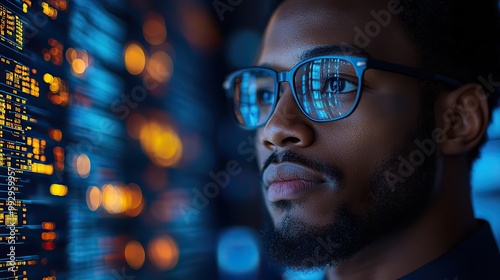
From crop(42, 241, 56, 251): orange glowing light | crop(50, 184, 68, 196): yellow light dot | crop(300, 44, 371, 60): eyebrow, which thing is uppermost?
crop(300, 44, 371, 60): eyebrow

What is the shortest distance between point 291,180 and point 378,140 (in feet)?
0.60

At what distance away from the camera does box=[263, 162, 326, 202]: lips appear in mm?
1086

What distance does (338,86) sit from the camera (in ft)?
3.50

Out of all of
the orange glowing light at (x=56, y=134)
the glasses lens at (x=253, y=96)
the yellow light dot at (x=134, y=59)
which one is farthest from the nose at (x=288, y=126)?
the yellow light dot at (x=134, y=59)

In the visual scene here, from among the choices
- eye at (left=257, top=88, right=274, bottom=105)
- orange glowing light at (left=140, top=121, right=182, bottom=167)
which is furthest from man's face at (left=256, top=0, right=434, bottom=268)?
orange glowing light at (left=140, top=121, right=182, bottom=167)

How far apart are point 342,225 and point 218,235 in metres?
0.58

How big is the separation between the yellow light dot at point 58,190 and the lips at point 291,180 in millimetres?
424

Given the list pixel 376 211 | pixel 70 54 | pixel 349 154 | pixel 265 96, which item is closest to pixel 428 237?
pixel 376 211

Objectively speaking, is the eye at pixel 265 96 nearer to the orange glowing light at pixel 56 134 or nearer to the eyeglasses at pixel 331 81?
the eyeglasses at pixel 331 81

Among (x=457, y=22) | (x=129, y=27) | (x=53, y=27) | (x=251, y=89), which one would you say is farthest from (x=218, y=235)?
(x=457, y=22)

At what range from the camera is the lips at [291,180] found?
42.8 inches

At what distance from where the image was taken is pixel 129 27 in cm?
151

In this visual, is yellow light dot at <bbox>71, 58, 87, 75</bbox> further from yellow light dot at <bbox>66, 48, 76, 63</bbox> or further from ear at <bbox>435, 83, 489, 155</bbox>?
Result: ear at <bbox>435, 83, 489, 155</bbox>

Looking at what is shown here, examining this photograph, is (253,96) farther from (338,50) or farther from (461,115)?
(461,115)
